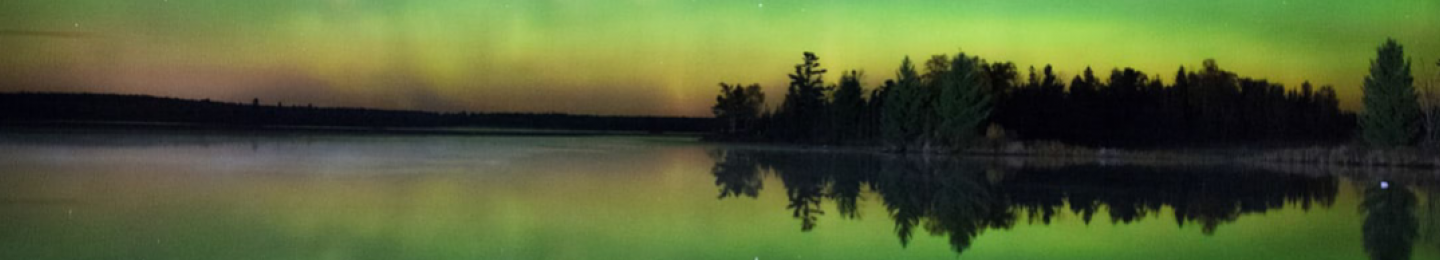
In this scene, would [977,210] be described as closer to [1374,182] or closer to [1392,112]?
[1374,182]

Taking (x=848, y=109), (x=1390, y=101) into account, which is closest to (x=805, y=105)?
(x=848, y=109)

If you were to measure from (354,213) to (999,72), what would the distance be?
2477 inches

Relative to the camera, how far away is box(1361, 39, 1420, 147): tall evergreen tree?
34.8 metres

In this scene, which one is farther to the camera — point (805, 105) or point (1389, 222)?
point (805, 105)

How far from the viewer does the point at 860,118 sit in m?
63.8

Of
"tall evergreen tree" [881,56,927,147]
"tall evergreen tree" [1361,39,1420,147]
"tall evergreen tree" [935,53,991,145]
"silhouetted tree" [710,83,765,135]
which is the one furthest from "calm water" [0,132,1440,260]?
"silhouetted tree" [710,83,765,135]

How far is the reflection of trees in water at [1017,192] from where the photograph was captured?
1510 cm

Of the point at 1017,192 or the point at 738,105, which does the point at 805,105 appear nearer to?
the point at 738,105

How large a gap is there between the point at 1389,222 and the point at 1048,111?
53597 millimetres

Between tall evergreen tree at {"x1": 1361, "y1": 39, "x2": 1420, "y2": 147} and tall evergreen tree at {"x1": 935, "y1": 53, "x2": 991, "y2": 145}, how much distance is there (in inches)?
577

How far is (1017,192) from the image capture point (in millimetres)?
20125

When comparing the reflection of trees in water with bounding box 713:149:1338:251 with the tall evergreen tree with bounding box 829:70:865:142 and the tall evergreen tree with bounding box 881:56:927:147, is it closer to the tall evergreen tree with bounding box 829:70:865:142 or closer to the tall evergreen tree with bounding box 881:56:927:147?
the tall evergreen tree with bounding box 881:56:927:147

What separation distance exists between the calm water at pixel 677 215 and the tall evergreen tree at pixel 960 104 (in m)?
22.1

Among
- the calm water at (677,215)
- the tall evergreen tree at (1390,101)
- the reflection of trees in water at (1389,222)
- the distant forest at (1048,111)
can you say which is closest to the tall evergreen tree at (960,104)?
the distant forest at (1048,111)
